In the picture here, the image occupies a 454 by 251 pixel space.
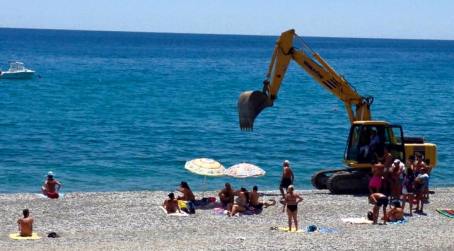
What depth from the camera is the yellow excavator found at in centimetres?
2378

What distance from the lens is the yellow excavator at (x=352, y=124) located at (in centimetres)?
2378

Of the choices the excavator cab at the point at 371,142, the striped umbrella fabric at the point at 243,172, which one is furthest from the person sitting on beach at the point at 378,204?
the striped umbrella fabric at the point at 243,172

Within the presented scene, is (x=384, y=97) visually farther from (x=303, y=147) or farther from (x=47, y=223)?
(x=47, y=223)

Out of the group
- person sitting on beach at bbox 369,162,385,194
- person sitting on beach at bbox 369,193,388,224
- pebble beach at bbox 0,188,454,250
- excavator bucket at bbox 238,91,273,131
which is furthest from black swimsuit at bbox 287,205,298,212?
excavator bucket at bbox 238,91,273,131

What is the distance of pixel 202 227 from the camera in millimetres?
19859

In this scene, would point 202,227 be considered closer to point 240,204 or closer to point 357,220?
point 240,204

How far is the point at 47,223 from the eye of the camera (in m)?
20.0

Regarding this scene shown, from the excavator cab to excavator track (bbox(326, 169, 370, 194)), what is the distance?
35cm

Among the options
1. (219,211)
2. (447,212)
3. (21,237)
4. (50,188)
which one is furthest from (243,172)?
(21,237)

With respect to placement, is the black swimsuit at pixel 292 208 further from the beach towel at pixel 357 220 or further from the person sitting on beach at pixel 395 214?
the person sitting on beach at pixel 395 214

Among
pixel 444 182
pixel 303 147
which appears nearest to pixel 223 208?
pixel 444 182

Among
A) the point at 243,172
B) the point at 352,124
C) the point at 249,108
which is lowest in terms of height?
the point at 243,172

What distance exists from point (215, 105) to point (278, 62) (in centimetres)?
3891

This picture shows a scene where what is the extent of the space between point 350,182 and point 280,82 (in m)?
3.45
